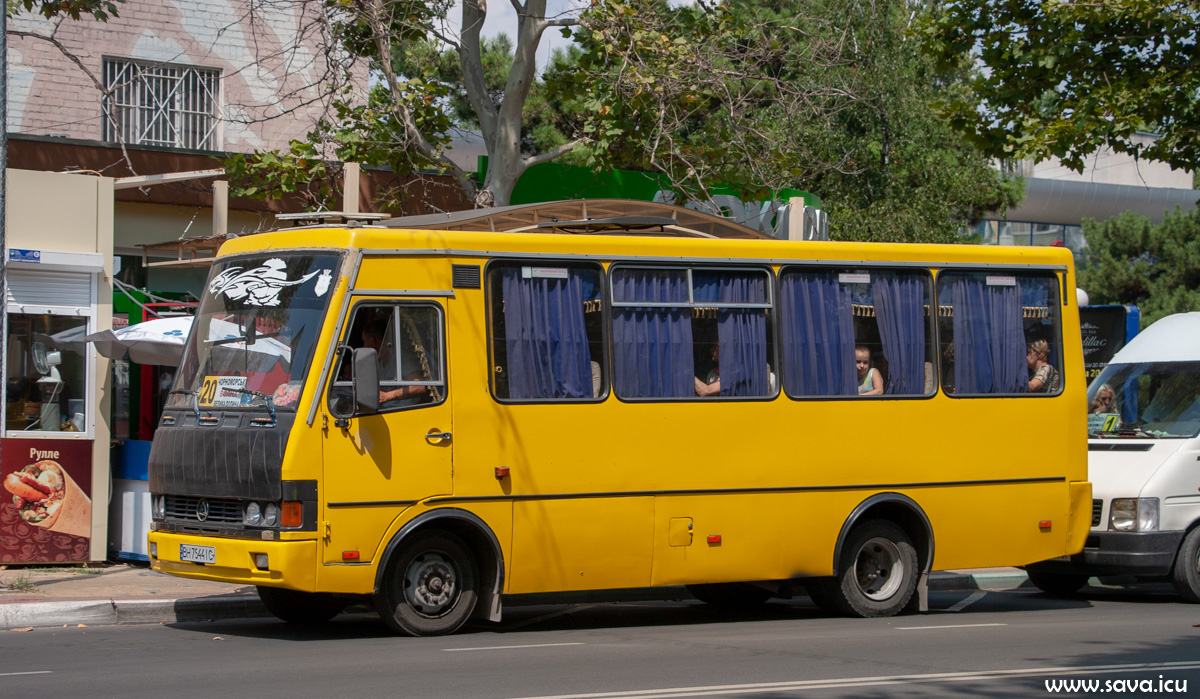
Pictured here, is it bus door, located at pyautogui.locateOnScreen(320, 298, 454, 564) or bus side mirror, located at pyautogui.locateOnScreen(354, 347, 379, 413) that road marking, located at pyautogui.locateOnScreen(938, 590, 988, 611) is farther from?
bus side mirror, located at pyautogui.locateOnScreen(354, 347, 379, 413)

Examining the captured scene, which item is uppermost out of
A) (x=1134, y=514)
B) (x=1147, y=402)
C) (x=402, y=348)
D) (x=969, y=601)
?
(x=402, y=348)

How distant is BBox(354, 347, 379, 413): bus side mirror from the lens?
920 centimetres

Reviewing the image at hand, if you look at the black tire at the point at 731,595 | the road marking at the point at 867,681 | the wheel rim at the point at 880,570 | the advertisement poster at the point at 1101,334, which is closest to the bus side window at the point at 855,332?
the wheel rim at the point at 880,570

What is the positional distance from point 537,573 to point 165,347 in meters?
4.77

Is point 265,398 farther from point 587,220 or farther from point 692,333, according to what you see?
point 692,333

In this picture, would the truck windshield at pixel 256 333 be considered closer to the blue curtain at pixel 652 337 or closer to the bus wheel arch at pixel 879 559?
the blue curtain at pixel 652 337

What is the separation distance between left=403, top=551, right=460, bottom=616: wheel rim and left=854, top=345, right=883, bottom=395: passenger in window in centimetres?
388

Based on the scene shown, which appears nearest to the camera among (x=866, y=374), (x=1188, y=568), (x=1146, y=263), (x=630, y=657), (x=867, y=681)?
(x=867, y=681)

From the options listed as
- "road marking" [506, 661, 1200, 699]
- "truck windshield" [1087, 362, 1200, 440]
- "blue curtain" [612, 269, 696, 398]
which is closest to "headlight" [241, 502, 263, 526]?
"blue curtain" [612, 269, 696, 398]

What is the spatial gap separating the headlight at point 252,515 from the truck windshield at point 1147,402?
854cm

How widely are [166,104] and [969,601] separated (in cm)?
1541

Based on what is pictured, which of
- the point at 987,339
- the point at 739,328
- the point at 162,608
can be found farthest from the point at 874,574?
the point at 162,608

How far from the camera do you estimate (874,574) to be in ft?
38.5

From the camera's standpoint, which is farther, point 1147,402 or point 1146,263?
point 1146,263
